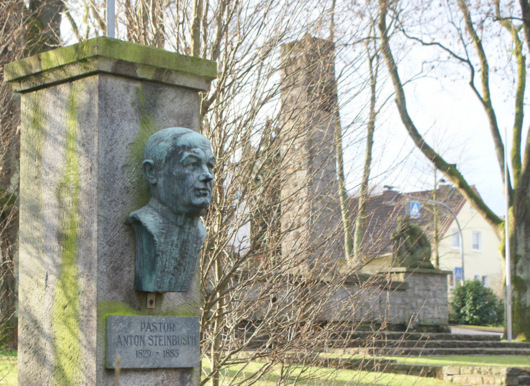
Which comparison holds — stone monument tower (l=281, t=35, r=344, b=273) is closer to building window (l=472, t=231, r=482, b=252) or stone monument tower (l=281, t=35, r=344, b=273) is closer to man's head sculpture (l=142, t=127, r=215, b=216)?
man's head sculpture (l=142, t=127, r=215, b=216)

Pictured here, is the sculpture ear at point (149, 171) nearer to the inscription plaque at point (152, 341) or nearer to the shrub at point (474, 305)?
the inscription plaque at point (152, 341)

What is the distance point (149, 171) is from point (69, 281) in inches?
25.0

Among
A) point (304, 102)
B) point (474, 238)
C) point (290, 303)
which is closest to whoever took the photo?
point (290, 303)

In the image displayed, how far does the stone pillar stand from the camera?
12.5ft

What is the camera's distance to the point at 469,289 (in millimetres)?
37562

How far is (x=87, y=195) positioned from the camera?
151 inches

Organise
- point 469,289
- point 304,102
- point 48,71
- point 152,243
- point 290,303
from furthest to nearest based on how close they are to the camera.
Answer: point 469,289
point 304,102
point 290,303
point 48,71
point 152,243

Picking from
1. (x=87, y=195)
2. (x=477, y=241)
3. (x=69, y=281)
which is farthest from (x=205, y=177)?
(x=477, y=241)

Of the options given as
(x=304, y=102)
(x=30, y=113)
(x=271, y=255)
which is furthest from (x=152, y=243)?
(x=304, y=102)

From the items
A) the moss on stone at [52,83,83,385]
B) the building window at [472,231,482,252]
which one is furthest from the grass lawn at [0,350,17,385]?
the building window at [472,231,482,252]

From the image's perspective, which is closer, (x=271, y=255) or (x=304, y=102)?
(x=271, y=255)

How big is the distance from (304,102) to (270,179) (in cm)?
94

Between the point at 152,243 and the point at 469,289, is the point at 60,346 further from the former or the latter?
the point at 469,289

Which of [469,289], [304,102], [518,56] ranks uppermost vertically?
[518,56]
